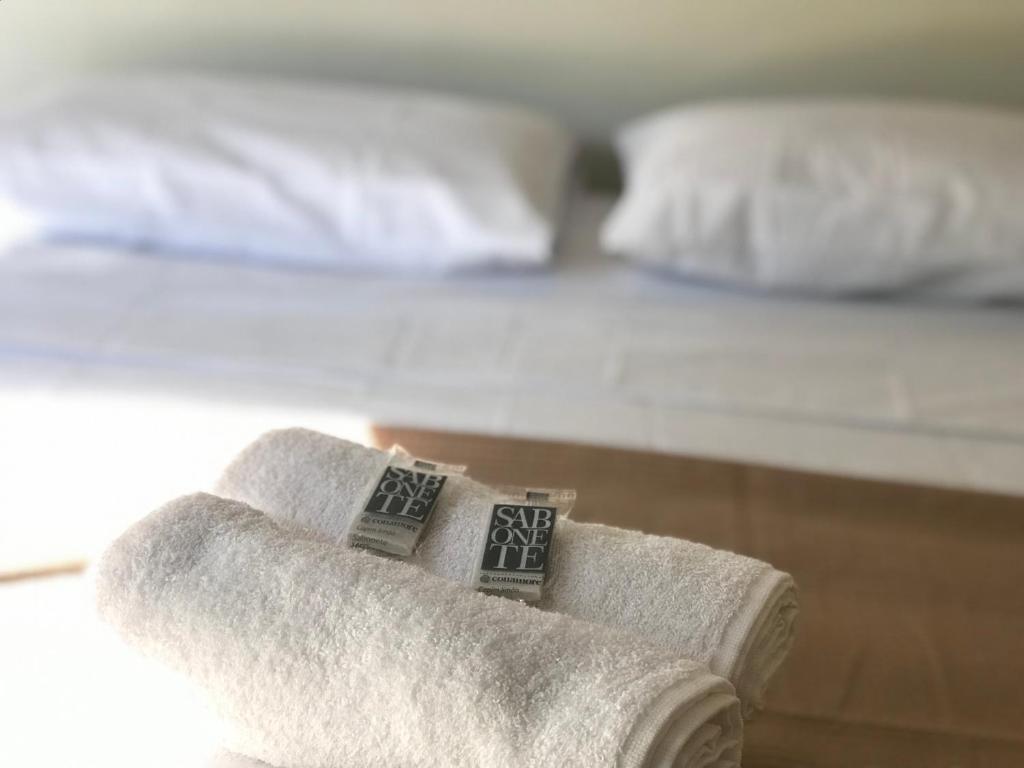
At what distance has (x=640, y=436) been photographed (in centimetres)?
109

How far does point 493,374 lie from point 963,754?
632mm

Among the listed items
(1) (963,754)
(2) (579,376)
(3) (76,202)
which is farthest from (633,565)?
(3) (76,202)

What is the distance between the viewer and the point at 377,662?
0.54 metres

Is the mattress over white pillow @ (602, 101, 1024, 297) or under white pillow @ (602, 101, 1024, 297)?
under

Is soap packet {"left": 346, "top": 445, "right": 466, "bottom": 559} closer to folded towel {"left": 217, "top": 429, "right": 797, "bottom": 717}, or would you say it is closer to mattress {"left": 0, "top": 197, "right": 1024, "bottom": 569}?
folded towel {"left": 217, "top": 429, "right": 797, "bottom": 717}

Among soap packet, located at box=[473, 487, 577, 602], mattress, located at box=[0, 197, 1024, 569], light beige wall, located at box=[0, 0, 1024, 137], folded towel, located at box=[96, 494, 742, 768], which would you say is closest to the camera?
folded towel, located at box=[96, 494, 742, 768]

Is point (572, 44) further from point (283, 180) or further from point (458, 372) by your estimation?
point (458, 372)

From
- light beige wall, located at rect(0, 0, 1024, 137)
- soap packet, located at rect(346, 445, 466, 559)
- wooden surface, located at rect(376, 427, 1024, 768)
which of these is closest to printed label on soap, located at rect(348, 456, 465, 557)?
soap packet, located at rect(346, 445, 466, 559)

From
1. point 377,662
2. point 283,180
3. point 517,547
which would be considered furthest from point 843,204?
point 377,662

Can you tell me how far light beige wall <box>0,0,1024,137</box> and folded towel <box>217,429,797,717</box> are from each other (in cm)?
113

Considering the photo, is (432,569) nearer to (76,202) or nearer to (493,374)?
(493,374)

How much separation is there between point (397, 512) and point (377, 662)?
0.13 meters

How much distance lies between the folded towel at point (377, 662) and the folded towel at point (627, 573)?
5 centimetres

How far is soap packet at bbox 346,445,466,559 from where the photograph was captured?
2.13ft
